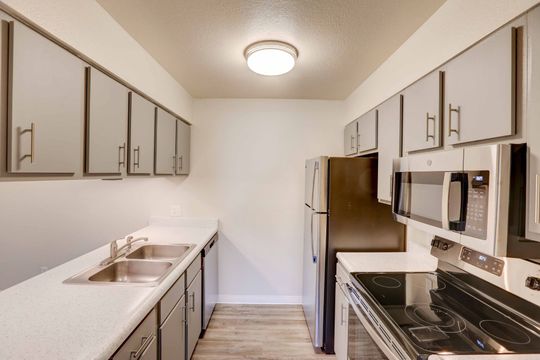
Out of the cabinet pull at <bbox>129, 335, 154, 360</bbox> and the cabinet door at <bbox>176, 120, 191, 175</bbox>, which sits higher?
the cabinet door at <bbox>176, 120, 191, 175</bbox>

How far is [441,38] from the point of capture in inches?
54.9

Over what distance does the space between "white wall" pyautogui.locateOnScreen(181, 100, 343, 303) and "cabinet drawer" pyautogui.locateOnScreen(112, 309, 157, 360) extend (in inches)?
71.8

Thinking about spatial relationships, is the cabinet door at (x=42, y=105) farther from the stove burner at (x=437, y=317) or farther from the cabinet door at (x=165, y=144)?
the stove burner at (x=437, y=317)

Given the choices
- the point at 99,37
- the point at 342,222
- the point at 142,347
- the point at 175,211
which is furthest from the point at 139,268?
the point at 342,222

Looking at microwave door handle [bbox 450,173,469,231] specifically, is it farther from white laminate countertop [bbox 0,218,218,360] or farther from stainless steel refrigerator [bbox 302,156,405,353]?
white laminate countertop [bbox 0,218,218,360]

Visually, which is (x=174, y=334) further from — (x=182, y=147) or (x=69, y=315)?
(x=182, y=147)

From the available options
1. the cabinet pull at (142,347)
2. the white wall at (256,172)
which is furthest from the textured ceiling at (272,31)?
the cabinet pull at (142,347)

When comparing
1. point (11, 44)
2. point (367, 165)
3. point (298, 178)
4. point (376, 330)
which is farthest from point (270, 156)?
point (11, 44)

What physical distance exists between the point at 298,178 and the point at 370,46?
1652mm

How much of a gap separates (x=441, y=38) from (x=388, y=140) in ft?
2.27

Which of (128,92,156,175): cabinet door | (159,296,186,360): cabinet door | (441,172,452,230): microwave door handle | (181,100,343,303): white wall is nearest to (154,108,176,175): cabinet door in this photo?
(128,92,156,175): cabinet door

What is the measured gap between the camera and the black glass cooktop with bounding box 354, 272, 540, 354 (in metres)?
1.05

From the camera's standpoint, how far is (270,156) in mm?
3217

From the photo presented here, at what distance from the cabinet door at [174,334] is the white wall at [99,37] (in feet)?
4.91
